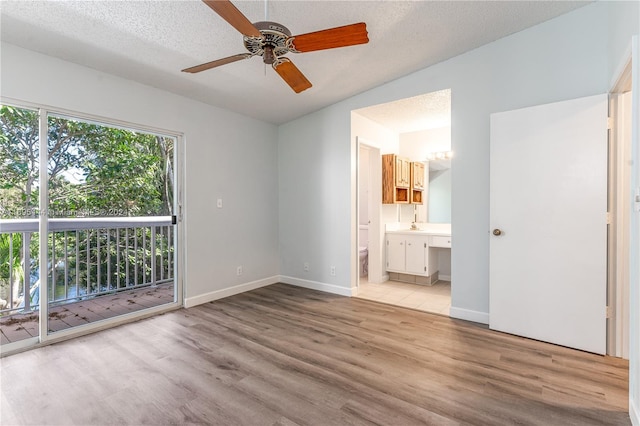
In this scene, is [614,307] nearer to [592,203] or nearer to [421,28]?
[592,203]

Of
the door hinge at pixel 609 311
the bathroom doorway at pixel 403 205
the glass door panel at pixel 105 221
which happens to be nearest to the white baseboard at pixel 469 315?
the bathroom doorway at pixel 403 205

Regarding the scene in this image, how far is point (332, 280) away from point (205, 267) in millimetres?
1692

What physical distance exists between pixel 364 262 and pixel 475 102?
123 inches

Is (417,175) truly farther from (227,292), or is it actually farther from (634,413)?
(634,413)

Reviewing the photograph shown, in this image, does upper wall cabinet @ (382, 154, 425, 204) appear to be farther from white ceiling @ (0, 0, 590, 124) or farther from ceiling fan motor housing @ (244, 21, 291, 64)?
ceiling fan motor housing @ (244, 21, 291, 64)

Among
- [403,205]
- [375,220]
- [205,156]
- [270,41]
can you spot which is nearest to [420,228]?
[403,205]

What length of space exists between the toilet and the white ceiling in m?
Answer: 2.85

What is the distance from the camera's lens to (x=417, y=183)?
4.98 metres

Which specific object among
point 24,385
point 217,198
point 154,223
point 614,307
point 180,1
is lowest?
point 24,385

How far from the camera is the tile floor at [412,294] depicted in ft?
11.7

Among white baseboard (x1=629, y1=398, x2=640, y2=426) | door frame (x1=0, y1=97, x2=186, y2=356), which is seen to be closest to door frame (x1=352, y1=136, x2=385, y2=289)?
door frame (x1=0, y1=97, x2=186, y2=356)

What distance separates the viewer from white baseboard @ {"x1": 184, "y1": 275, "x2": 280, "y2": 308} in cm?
358

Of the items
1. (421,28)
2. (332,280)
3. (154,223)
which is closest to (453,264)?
(332,280)

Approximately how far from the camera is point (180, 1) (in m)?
2.06
